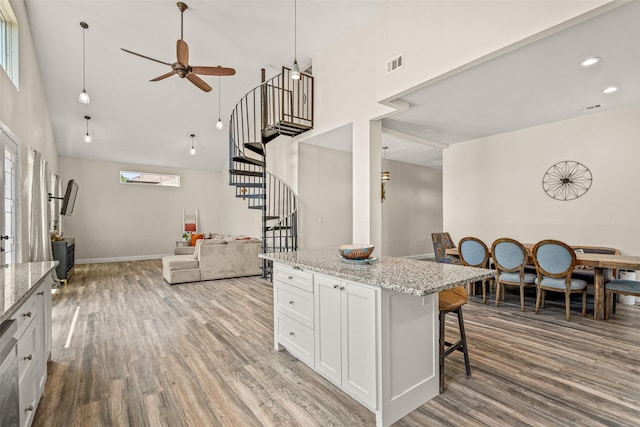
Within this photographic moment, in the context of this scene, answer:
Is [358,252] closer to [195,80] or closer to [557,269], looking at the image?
[557,269]

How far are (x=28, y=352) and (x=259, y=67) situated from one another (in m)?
5.49

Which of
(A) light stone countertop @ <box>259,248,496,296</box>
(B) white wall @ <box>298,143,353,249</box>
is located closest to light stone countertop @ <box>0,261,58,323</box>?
(A) light stone countertop @ <box>259,248,496,296</box>

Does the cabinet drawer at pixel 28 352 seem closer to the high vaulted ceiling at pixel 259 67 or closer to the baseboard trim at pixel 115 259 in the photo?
the high vaulted ceiling at pixel 259 67

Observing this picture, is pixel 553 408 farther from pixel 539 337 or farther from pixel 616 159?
pixel 616 159

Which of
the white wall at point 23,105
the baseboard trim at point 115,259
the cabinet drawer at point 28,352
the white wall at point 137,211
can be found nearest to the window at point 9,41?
the white wall at point 23,105

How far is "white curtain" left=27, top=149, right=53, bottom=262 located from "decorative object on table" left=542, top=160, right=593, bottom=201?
8.10m

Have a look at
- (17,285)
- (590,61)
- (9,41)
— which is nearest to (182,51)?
(9,41)

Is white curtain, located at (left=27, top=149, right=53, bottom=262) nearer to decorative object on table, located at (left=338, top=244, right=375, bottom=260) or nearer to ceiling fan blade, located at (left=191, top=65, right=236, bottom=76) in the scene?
ceiling fan blade, located at (left=191, top=65, right=236, bottom=76)

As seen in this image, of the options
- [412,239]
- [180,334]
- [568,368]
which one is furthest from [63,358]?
[412,239]

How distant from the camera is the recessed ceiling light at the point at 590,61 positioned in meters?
3.06

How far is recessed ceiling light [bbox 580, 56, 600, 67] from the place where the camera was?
3062 millimetres

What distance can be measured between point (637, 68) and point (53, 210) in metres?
9.93

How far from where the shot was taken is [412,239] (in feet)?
29.5

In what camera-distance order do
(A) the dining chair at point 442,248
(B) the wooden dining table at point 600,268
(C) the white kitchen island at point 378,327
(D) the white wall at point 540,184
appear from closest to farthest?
1. (C) the white kitchen island at point 378,327
2. (B) the wooden dining table at point 600,268
3. (D) the white wall at point 540,184
4. (A) the dining chair at point 442,248
